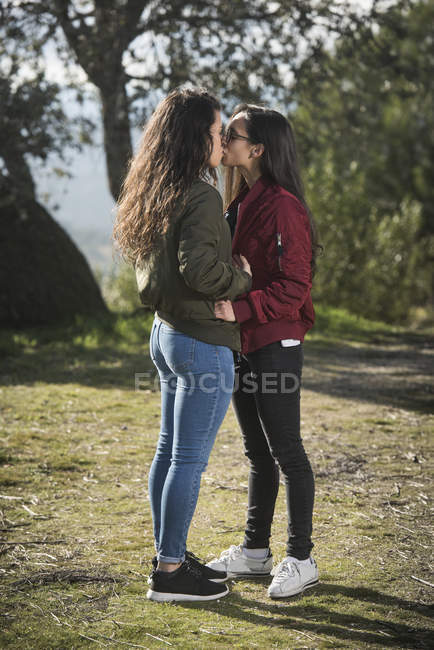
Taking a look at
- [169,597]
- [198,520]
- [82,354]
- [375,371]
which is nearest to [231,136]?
[169,597]

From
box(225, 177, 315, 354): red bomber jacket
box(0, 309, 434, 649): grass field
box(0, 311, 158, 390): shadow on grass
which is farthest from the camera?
box(0, 311, 158, 390): shadow on grass

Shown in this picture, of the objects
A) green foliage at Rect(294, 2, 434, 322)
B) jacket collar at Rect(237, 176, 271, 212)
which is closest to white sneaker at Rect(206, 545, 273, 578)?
jacket collar at Rect(237, 176, 271, 212)

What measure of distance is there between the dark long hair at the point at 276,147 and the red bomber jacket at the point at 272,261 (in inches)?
2.1

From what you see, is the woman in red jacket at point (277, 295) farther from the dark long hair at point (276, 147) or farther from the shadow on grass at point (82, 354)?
the shadow on grass at point (82, 354)

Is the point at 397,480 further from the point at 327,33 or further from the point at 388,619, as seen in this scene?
the point at 327,33

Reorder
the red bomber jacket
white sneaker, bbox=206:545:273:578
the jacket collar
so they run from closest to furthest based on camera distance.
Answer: the red bomber jacket, the jacket collar, white sneaker, bbox=206:545:273:578

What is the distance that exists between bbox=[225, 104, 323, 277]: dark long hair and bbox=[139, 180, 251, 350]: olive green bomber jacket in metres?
0.38

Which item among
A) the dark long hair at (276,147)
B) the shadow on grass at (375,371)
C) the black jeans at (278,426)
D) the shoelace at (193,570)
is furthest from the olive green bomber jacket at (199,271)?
the shadow on grass at (375,371)

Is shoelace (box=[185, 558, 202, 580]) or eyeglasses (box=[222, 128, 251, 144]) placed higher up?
eyeglasses (box=[222, 128, 251, 144])

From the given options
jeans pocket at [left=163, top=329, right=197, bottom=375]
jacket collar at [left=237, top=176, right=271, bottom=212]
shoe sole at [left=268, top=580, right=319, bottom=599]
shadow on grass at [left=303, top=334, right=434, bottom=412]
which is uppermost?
jacket collar at [left=237, top=176, right=271, bottom=212]

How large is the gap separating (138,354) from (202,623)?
6039 millimetres

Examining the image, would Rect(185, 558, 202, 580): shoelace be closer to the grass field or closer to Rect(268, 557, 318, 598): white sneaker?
the grass field

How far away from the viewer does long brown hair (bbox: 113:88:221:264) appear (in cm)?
250

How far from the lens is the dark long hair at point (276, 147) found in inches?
109
